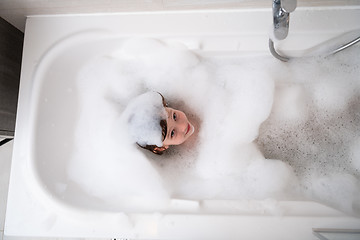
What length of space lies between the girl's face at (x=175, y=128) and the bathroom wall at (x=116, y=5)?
361 mm

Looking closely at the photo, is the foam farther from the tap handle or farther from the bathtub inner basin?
the tap handle

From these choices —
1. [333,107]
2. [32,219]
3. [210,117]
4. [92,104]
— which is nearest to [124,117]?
[92,104]

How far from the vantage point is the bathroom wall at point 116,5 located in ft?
3.19

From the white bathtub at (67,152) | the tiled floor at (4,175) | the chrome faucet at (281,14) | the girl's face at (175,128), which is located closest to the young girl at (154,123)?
the girl's face at (175,128)

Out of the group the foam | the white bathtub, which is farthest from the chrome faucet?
the foam

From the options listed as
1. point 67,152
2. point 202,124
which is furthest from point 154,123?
point 67,152

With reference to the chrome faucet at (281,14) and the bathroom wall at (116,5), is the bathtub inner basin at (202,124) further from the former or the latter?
the chrome faucet at (281,14)

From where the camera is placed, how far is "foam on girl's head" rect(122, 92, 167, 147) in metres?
0.98

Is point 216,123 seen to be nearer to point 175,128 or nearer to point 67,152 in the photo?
point 175,128

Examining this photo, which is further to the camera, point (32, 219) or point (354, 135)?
Result: point (354, 135)

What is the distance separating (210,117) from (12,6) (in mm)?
829

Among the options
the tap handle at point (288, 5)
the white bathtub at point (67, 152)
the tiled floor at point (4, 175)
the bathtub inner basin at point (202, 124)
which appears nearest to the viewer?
the tap handle at point (288, 5)

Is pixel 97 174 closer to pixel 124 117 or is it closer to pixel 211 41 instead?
pixel 124 117

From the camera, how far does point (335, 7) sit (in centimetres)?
98
